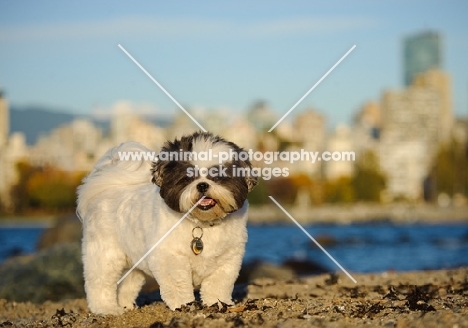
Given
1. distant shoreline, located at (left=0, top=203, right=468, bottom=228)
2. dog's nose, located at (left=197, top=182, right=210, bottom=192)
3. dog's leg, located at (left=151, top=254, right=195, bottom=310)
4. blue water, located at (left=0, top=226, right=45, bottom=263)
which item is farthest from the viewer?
distant shoreline, located at (left=0, top=203, right=468, bottom=228)

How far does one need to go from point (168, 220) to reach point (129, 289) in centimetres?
186

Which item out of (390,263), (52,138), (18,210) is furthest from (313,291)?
(52,138)

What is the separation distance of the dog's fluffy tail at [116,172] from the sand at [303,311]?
144cm

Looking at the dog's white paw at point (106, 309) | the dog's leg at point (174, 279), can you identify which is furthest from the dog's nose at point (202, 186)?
the dog's white paw at point (106, 309)

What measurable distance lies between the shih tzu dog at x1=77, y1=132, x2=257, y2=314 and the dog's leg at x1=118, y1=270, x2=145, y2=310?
1 cm

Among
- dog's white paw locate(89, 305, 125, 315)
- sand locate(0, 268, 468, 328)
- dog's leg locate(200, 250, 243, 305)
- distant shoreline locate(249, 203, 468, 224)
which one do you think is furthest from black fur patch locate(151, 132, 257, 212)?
distant shoreline locate(249, 203, 468, 224)

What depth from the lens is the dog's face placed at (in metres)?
7.76

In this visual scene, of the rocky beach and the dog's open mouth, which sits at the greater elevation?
the dog's open mouth

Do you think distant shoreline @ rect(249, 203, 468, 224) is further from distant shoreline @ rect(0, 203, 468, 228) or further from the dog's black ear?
the dog's black ear

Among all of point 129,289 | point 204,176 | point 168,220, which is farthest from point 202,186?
point 129,289

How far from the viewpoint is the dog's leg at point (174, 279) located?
8.29 meters

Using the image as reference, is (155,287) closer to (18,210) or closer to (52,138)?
(18,210)

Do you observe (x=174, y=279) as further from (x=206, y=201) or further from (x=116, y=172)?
(x=116, y=172)

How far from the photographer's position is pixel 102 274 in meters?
9.38
